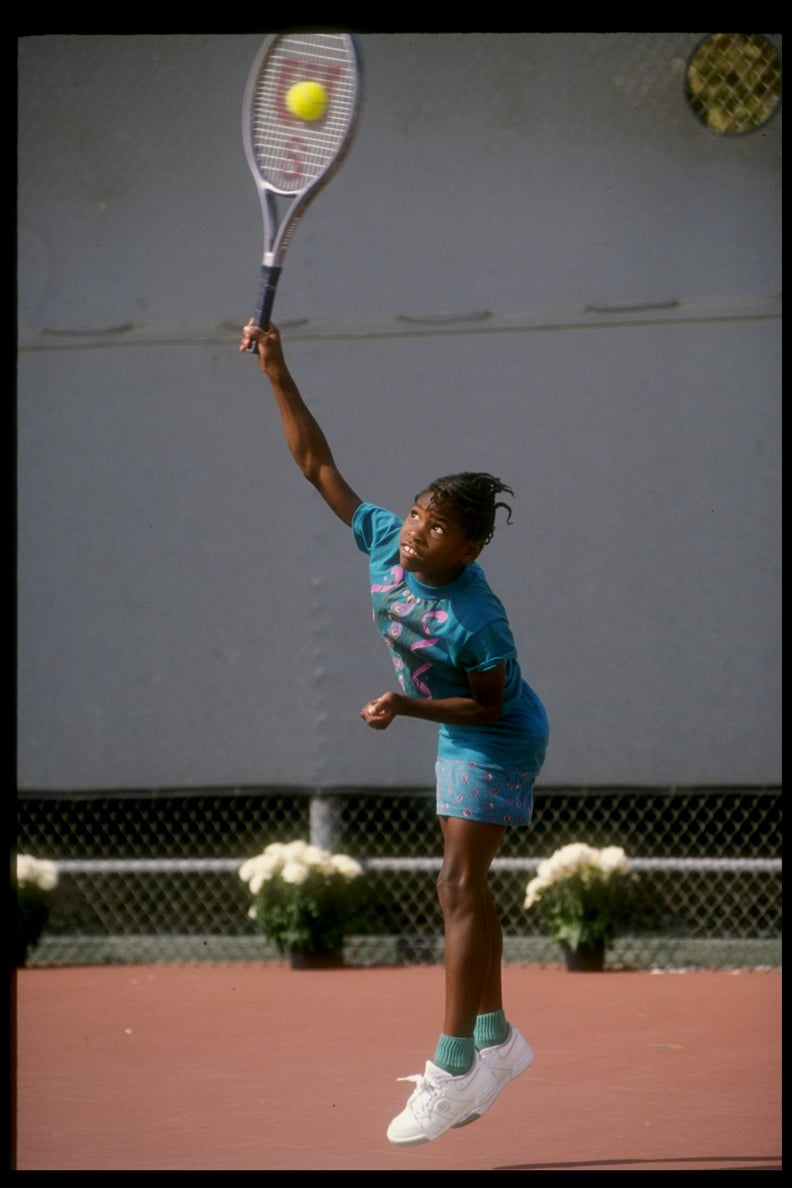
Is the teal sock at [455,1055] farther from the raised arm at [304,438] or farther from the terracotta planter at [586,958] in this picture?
the terracotta planter at [586,958]

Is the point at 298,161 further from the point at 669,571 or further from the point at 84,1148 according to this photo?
the point at 669,571

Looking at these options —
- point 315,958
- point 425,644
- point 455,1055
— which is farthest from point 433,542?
point 315,958

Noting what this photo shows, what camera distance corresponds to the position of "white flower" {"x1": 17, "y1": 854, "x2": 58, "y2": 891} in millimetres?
7531

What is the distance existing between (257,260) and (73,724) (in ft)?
7.19

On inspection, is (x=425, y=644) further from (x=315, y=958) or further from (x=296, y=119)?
(x=315, y=958)

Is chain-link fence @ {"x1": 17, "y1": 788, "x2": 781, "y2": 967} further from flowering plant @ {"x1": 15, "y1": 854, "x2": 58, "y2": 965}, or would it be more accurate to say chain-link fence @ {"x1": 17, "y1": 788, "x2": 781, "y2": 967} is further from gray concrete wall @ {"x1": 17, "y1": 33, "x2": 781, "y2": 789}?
gray concrete wall @ {"x1": 17, "y1": 33, "x2": 781, "y2": 789}

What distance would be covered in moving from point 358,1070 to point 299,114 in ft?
8.95

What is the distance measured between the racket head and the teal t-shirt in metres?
0.88

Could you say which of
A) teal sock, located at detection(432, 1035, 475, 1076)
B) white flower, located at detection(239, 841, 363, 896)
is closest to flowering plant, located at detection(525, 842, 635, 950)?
white flower, located at detection(239, 841, 363, 896)

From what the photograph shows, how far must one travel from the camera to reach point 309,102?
14.0 feet

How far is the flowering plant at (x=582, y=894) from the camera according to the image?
7172 millimetres

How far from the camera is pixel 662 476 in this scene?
7.29m

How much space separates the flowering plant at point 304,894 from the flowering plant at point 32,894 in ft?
2.84

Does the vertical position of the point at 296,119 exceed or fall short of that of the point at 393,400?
it exceeds it
